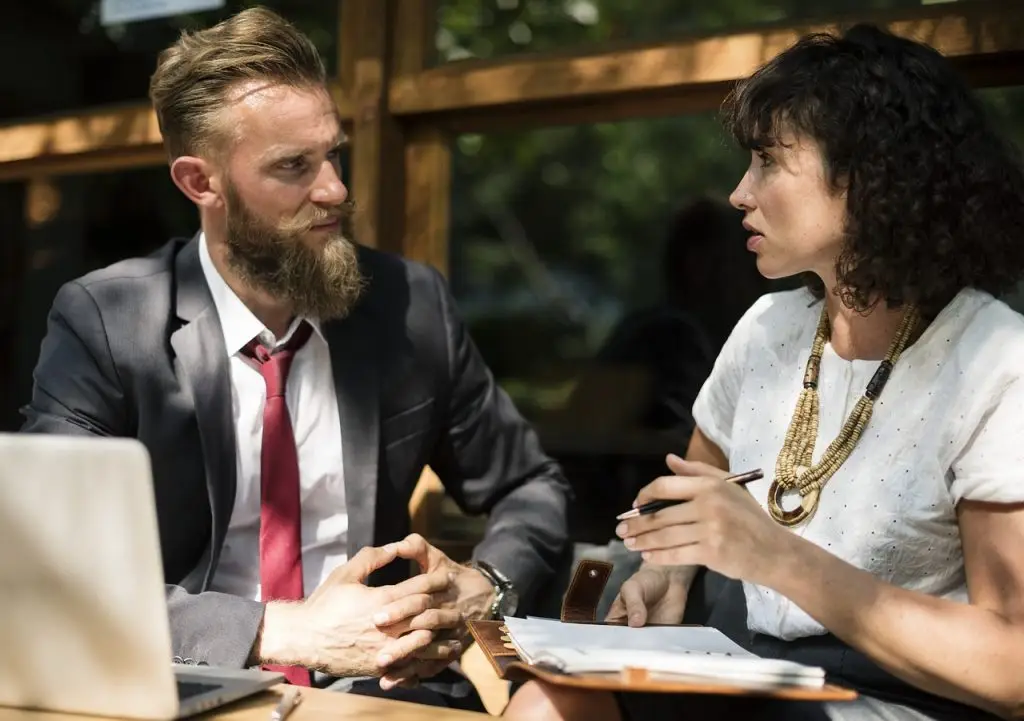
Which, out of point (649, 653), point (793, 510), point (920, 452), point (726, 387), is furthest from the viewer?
point (726, 387)

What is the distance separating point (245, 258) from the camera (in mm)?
2672

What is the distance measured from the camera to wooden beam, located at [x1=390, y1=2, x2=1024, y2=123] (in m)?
2.55

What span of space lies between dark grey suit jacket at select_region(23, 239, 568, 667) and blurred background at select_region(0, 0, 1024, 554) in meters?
0.40

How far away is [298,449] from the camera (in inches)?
103

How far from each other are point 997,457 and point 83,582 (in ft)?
4.36

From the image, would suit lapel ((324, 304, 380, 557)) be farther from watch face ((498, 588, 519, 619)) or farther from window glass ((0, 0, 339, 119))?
window glass ((0, 0, 339, 119))

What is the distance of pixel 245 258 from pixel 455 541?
40.1 inches

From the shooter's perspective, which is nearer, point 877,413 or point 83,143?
point 877,413

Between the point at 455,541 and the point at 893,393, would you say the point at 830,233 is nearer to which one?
the point at 893,393

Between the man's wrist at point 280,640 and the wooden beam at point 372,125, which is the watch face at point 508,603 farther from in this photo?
the wooden beam at point 372,125

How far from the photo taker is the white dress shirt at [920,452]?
186 cm

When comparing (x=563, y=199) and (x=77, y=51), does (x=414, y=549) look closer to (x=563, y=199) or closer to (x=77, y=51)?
(x=563, y=199)

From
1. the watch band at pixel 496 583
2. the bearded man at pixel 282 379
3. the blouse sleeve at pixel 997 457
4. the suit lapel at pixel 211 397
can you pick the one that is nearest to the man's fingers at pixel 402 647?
the bearded man at pixel 282 379

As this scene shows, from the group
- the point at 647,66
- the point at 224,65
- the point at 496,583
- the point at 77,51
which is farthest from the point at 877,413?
the point at 77,51
